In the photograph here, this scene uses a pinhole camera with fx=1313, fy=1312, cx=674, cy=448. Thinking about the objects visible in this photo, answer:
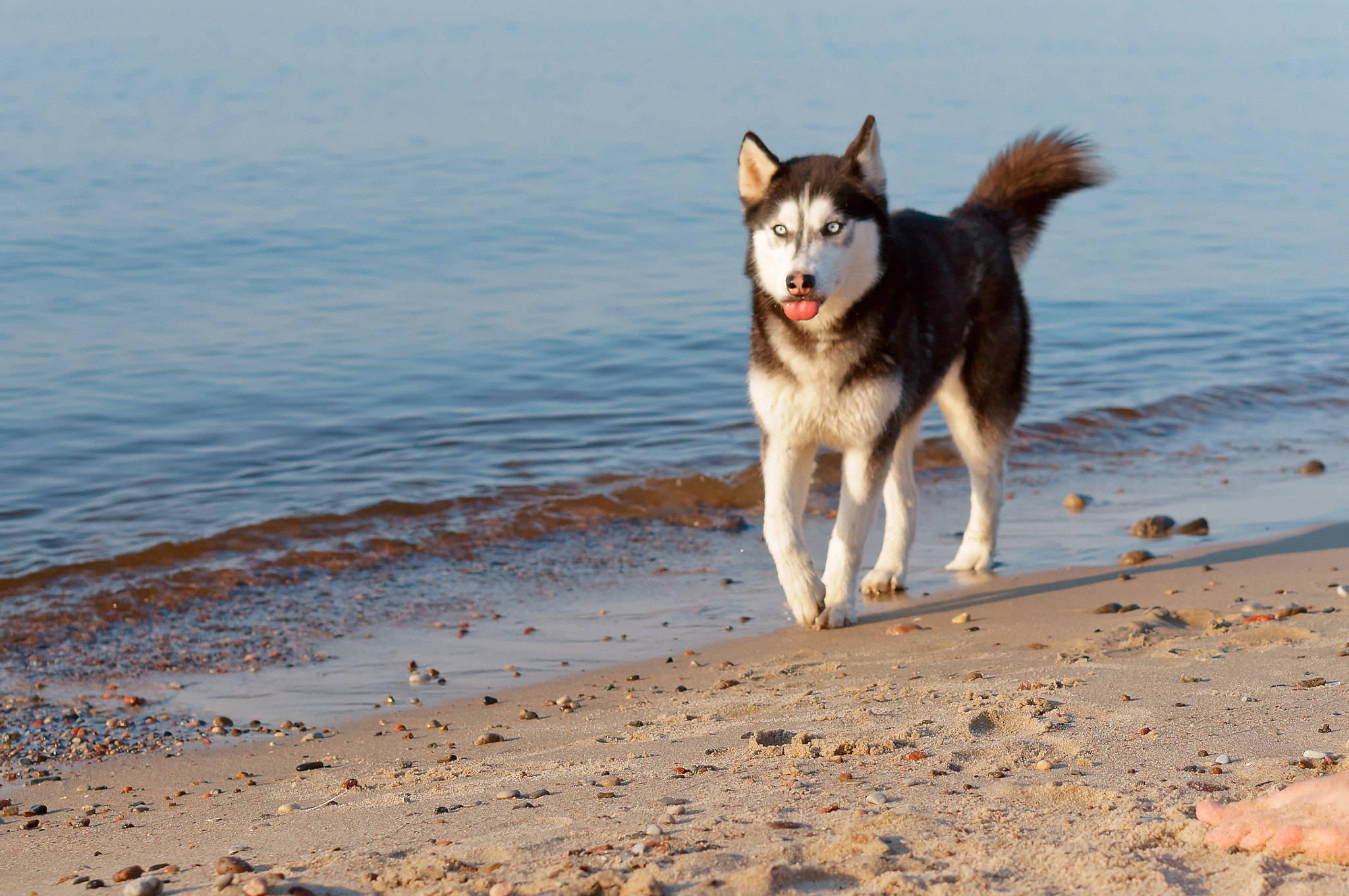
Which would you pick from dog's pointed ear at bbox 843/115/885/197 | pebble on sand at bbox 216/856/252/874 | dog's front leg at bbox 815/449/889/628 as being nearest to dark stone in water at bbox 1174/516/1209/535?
dog's front leg at bbox 815/449/889/628

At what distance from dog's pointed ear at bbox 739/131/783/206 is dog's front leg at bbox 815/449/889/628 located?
1078 mm

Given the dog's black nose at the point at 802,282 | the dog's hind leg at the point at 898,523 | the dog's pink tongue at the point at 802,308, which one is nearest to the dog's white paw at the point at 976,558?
the dog's hind leg at the point at 898,523

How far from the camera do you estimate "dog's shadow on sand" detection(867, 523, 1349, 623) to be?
5.57m

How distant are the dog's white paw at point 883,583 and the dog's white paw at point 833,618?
0.54m

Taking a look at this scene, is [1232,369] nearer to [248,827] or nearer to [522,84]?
[248,827]

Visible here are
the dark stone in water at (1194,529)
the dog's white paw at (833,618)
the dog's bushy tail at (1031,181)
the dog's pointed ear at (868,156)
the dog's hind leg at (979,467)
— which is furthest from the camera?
the dark stone in water at (1194,529)

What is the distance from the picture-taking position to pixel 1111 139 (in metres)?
23.8

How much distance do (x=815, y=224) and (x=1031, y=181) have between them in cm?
212

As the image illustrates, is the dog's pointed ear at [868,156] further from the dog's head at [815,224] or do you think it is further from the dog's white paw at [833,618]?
the dog's white paw at [833,618]

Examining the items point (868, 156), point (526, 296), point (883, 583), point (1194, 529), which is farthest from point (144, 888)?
point (526, 296)

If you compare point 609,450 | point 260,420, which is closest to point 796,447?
point 609,450

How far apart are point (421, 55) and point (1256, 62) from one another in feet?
72.4

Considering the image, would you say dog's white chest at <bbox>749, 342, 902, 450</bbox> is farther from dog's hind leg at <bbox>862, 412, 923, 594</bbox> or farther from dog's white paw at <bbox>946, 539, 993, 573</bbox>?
dog's white paw at <bbox>946, 539, 993, 573</bbox>

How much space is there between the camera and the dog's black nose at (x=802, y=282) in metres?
4.68
